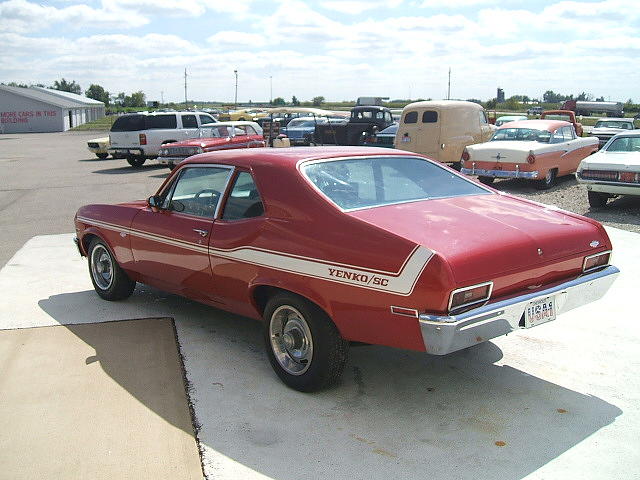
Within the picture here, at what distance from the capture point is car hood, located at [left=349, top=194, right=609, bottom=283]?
145 inches

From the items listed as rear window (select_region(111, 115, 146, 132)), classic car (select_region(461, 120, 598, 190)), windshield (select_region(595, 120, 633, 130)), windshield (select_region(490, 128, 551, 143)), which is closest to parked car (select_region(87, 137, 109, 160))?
rear window (select_region(111, 115, 146, 132))

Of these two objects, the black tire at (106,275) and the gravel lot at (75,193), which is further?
the gravel lot at (75,193)

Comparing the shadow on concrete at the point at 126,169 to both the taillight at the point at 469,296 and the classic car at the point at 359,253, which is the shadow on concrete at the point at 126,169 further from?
the taillight at the point at 469,296

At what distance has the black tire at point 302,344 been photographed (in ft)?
13.3

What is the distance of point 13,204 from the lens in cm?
1412

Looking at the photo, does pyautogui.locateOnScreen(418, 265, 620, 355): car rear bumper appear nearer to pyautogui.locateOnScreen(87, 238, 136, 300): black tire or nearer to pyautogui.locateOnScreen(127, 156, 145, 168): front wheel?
pyautogui.locateOnScreen(87, 238, 136, 300): black tire

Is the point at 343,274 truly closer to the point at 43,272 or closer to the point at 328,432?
the point at 328,432

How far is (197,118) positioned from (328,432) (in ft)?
66.6

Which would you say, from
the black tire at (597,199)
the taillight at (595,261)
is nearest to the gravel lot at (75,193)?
the black tire at (597,199)

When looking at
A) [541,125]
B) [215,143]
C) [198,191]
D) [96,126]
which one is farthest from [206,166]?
[96,126]

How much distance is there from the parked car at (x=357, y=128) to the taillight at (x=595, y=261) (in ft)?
63.6

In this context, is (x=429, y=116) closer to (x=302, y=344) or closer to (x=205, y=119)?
(x=205, y=119)

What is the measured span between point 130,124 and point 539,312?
824 inches

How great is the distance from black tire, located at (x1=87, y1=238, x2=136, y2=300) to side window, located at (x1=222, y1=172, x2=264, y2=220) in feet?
6.09
